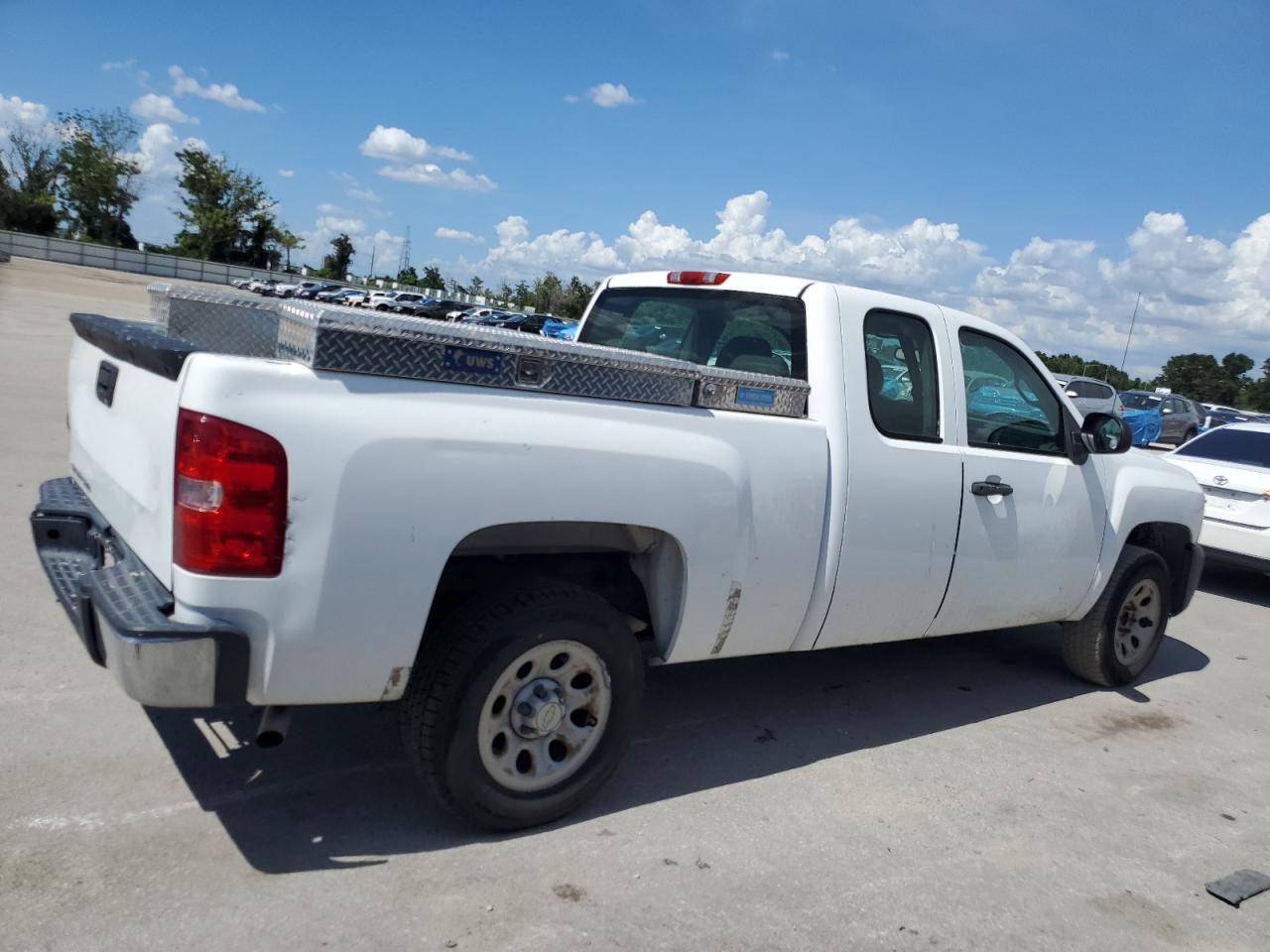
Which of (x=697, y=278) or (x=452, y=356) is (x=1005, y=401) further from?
(x=452, y=356)

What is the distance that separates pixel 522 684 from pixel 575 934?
0.79 metres

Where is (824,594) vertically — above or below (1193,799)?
above

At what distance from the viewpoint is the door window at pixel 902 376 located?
4.38m

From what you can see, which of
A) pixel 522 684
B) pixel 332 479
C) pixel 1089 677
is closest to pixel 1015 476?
pixel 1089 677

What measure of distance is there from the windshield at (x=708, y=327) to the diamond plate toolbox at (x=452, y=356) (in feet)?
1.36

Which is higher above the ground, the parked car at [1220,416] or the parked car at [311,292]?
the parked car at [1220,416]

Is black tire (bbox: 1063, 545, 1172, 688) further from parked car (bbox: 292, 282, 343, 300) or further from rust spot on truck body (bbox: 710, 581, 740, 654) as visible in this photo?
parked car (bbox: 292, 282, 343, 300)

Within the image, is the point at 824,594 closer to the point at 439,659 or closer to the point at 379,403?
the point at 439,659

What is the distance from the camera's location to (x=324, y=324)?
282 centimetres

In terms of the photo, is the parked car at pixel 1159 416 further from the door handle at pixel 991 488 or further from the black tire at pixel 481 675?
the black tire at pixel 481 675

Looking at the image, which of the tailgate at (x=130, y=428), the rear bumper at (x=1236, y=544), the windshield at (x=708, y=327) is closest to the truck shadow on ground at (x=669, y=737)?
the tailgate at (x=130, y=428)

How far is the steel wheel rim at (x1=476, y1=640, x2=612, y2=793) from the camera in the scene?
11.0 ft

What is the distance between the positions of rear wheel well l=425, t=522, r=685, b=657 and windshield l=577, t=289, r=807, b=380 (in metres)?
1.10

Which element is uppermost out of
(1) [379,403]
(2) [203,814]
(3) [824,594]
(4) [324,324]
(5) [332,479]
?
(4) [324,324]
